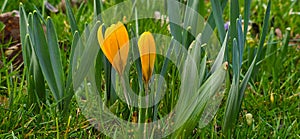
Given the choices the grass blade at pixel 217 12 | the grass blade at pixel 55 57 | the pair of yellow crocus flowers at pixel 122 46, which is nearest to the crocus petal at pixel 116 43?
the pair of yellow crocus flowers at pixel 122 46

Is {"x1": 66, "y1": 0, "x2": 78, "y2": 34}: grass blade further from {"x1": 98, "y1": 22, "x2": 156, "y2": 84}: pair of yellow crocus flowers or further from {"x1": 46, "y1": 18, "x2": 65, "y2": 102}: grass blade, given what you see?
{"x1": 98, "y1": 22, "x2": 156, "y2": 84}: pair of yellow crocus flowers

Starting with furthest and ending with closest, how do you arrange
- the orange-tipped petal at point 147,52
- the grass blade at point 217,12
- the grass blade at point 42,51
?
1. the grass blade at point 217,12
2. the grass blade at point 42,51
3. the orange-tipped petal at point 147,52

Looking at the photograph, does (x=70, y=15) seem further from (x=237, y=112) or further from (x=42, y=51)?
(x=237, y=112)

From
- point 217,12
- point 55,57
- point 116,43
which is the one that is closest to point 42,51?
point 55,57

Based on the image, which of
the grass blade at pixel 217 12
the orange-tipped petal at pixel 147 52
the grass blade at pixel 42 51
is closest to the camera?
the orange-tipped petal at pixel 147 52

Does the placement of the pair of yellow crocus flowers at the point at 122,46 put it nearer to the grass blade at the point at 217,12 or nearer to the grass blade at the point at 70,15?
the grass blade at the point at 70,15

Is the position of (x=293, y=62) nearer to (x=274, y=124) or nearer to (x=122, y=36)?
(x=274, y=124)

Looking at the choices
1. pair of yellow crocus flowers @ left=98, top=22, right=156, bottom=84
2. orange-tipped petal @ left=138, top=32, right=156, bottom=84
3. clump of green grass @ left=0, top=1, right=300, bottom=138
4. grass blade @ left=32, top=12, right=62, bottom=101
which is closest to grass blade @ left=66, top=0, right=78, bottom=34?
clump of green grass @ left=0, top=1, right=300, bottom=138
